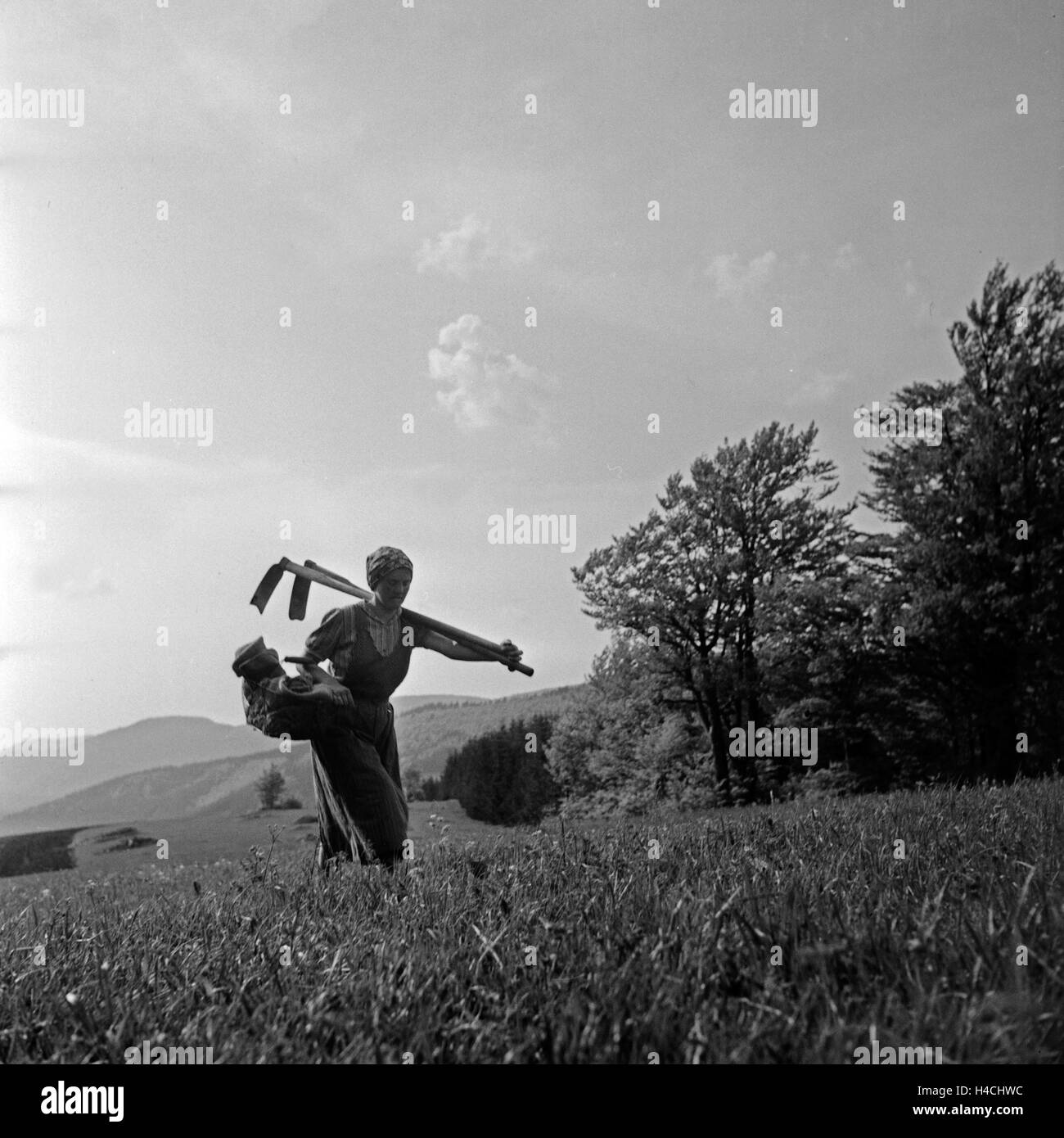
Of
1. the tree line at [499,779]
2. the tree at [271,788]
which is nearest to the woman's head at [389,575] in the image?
the tree line at [499,779]

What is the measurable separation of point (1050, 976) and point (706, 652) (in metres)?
28.2

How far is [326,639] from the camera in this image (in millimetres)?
8773

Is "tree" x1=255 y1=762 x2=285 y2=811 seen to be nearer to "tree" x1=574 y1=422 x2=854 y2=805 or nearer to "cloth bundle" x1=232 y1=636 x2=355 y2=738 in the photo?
"tree" x1=574 y1=422 x2=854 y2=805

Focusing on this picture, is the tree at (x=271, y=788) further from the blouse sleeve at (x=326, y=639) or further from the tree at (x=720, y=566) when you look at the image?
the blouse sleeve at (x=326, y=639)

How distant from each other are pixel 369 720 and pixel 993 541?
19879mm

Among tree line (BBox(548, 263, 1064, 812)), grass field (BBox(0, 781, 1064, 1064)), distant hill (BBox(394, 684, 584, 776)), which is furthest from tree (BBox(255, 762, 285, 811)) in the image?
grass field (BBox(0, 781, 1064, 1064))

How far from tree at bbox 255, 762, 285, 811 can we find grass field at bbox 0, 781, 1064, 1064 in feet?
143

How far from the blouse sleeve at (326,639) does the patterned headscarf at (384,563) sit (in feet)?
1.63

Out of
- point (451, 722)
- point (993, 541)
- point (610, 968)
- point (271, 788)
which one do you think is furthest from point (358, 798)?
point (451, 722)

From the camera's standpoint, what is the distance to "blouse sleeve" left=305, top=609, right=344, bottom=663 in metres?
8.77

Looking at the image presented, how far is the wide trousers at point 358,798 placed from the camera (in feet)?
27.4

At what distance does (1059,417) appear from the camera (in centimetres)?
2448

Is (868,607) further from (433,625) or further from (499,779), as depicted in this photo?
(499,779)
